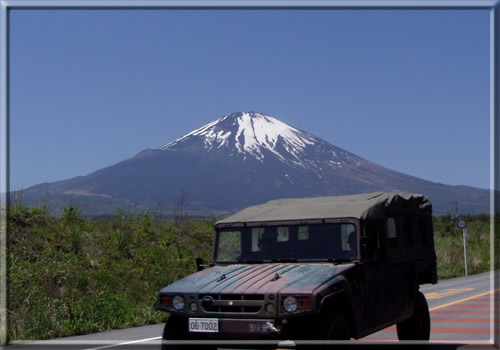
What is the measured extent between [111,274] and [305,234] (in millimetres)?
12323

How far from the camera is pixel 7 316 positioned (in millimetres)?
13055

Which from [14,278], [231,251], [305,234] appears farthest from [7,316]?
[305,234]

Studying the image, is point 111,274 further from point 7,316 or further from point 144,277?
point 7,316

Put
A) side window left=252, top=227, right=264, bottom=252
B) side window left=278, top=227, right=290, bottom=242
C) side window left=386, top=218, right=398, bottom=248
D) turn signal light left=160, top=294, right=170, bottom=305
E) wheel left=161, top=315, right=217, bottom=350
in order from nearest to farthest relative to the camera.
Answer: wheel left=161, top=315, right=217, bottom=350 → turn signal light left=160, top=294, right=170, bottom=305 → side window left=278, top=227, right=290, bottom=242 → side window left=252, top=227, right=264, bottom=252 → side window left=386, top=218, right=398, bottom=248

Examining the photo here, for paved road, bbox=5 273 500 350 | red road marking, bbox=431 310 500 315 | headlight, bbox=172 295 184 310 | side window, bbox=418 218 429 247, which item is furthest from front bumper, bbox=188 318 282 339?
red road marking, bbox=431 310 500 315

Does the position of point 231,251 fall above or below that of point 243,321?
above

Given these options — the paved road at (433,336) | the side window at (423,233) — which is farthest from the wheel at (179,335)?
the side window at (423,233)

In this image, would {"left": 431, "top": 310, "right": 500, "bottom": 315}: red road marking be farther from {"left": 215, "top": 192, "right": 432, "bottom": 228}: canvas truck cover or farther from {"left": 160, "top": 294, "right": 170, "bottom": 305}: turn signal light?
{"left": 160, "top": 294, "right": 170, "bottom": 305}: turn signal light

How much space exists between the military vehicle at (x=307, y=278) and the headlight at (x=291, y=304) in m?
0.01

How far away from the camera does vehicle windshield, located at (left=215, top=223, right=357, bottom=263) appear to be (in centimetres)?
852

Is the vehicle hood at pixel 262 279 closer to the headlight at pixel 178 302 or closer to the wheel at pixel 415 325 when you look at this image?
the headlight at pixel 178 302

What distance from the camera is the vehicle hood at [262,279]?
755 centimetres

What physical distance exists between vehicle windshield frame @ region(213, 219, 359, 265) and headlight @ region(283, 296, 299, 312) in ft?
4.01

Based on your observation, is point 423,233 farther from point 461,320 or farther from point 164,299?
point 164,299
